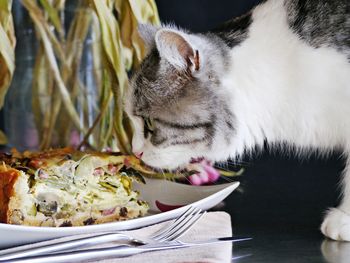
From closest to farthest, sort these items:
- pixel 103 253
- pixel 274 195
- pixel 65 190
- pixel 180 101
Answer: pixel 103 253
pixel 65 190
pixel 180 101
pixel 274 195

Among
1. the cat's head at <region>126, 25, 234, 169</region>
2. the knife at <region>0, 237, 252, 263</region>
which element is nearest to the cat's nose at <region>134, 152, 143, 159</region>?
the cat's head at <region>126, 25, 234, 169</region>

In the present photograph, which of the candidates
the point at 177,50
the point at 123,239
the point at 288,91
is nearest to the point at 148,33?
the point at 177,50

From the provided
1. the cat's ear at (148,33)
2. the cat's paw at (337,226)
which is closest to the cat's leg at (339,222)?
the cat's paw at (337,226)

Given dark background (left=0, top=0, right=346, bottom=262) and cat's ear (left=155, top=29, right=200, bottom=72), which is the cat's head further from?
dark background (left=0, top=0, right=346, bottom=262)

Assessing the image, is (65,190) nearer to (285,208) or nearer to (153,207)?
(153,207)

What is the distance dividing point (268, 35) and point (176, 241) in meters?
0.40

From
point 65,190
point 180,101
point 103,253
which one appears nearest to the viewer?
point 103,253

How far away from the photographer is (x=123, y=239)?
2.97 feet

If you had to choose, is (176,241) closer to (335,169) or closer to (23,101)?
(23,101)

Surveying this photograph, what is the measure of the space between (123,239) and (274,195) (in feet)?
1.76

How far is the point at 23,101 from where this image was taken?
1.55 metres

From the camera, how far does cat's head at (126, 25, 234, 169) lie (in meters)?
1.06

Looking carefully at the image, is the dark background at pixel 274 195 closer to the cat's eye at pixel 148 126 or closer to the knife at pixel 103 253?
the knife at pixel 103 253

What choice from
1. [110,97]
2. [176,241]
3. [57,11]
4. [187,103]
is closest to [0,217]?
[176,241]
